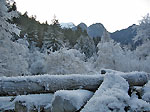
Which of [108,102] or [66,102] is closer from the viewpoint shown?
[108,102]

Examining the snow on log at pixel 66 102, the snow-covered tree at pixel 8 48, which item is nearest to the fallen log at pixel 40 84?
the snow on log at pixel 66 102

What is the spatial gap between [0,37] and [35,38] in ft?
78.7

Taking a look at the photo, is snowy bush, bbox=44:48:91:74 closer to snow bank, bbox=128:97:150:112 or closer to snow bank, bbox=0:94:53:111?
snow bank, bbox=0:94:53:111

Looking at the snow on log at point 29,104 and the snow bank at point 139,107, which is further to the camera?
the snow on log at point 29,104

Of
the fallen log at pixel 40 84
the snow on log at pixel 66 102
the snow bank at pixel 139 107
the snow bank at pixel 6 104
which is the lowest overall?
the snow bank at pixel 6 104

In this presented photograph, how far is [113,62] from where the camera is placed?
18875 millimetres

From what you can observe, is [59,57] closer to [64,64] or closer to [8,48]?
[64,64]

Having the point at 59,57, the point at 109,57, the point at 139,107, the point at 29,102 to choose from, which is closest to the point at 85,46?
the point at 109,57

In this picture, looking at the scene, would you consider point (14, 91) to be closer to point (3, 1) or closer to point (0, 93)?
point (0, 93)

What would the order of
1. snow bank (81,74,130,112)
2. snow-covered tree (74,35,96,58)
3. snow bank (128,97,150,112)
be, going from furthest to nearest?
snow-covered tree (74,35,96,58) < snow bank (128,97,150,112) < snow bank (81,74,130,112)

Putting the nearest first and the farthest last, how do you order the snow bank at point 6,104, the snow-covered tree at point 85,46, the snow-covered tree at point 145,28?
the snow bank at point 6,104, the snow-covered tree at point 145,28, the snow-covered tree at point 85,46

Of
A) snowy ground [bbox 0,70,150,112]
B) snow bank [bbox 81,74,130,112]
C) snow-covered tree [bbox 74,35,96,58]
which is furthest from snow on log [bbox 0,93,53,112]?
snow-covered tree [bbox 74,35,96,58]

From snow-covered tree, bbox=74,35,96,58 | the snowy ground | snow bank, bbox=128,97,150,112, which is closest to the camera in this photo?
the snowy ground

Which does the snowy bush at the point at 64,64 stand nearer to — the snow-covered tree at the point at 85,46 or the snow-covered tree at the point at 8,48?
the snow-covered tree at the point at 8,48
